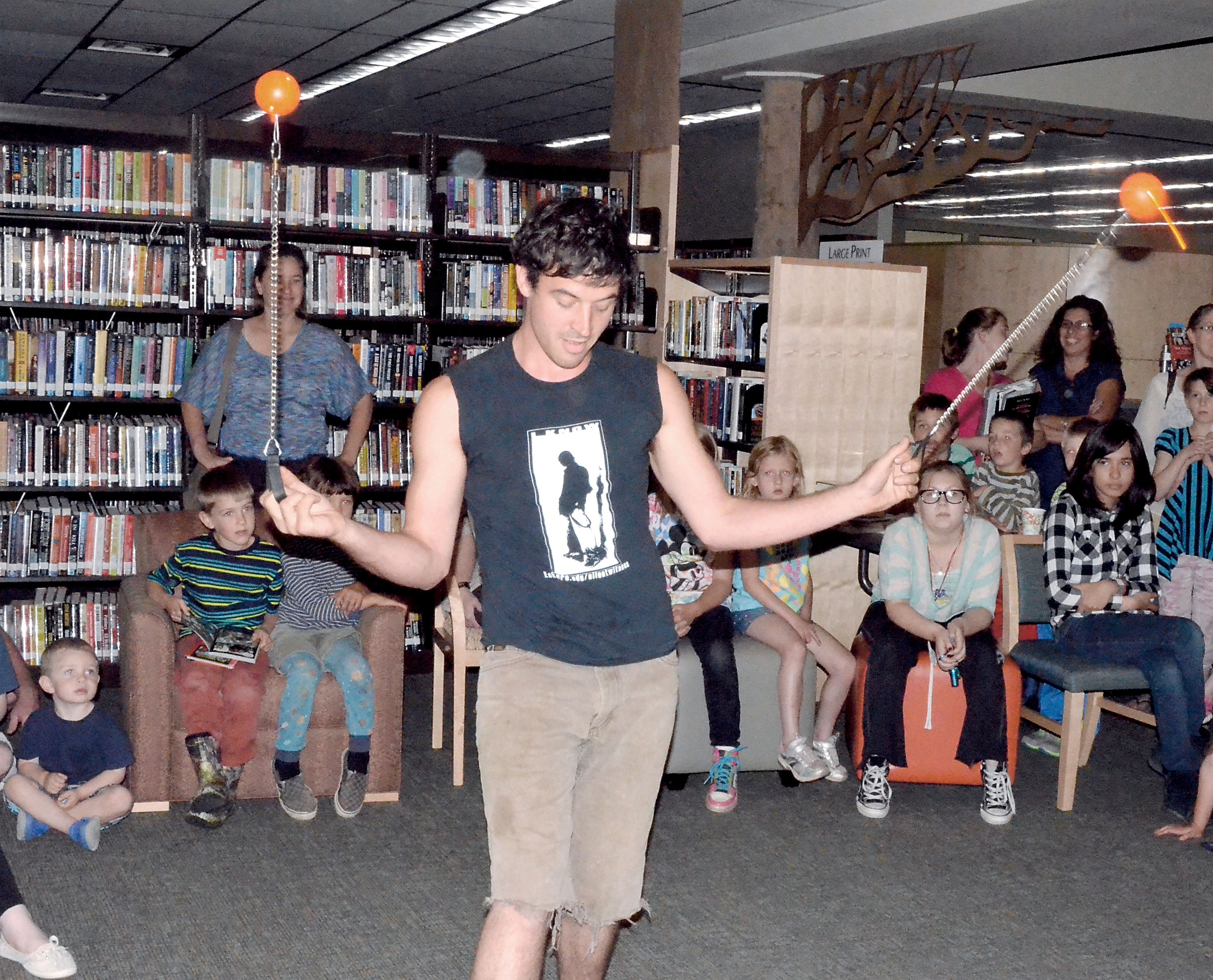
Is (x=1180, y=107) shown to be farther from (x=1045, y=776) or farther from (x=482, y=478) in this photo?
(x=482, y=478)

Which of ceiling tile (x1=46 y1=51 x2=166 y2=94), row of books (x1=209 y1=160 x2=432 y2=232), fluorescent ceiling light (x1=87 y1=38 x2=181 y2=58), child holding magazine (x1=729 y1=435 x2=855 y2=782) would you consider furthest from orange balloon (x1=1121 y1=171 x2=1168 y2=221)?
ceiling tile (x1=46 y1=51 x2=166 y2=94)

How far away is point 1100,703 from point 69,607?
413 cm

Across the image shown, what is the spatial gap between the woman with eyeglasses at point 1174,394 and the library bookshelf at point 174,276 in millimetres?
2275

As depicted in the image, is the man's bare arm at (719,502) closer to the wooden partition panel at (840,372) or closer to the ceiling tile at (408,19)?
the wooden partition panel at (840,372)

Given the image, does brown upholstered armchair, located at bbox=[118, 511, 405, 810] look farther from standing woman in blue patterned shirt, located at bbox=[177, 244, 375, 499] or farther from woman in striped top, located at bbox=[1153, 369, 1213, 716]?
woman in striped top, located at bbox=[1153, 369, 1213, 716]

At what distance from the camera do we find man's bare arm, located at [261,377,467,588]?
6.28 feet

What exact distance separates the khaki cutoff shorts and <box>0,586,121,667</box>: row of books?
3769mm

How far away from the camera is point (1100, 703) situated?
448 cm

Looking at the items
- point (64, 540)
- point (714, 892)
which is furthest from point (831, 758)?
point (64, 540)

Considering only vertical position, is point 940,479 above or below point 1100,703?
above

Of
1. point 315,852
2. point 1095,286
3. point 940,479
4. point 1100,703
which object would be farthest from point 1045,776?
point 1095,286

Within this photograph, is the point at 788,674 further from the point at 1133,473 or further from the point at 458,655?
the point at 1133,473

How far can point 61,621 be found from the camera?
5.39 metres

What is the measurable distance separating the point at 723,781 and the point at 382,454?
246 cm
